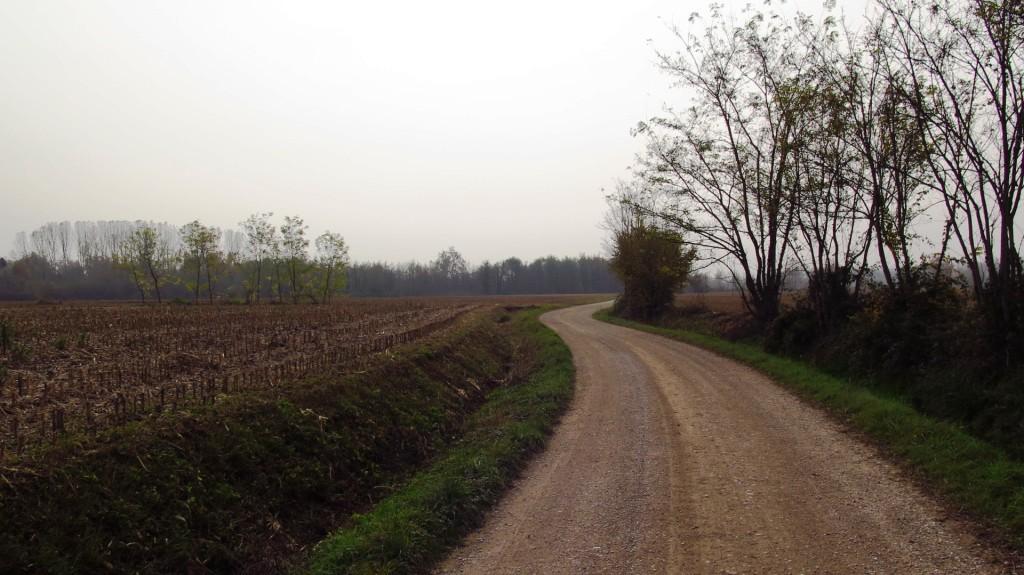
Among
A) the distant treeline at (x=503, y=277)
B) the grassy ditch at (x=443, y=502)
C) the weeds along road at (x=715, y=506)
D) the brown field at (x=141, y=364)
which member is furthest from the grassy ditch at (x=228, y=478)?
the distant treeline at (x=503, y=277)

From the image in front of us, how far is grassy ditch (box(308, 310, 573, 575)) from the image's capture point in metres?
5.64

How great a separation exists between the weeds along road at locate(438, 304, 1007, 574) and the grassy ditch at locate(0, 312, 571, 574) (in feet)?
3.29

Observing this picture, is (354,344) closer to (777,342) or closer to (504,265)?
(777,342)

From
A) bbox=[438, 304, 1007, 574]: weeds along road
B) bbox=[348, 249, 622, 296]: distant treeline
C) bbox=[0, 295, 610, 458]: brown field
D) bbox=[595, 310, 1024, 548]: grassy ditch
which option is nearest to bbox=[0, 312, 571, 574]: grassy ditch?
bbox=[0, 295, 610, 458]: brown field

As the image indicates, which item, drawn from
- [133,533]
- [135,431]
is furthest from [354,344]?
[133,533]

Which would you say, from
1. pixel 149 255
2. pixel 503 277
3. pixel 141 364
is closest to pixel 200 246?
pixel 149 255

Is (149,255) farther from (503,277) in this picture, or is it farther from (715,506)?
(503,277)

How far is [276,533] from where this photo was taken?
6613 millimetres

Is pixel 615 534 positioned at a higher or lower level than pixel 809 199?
lower

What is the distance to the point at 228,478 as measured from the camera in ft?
23.0

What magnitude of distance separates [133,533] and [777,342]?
18.3m

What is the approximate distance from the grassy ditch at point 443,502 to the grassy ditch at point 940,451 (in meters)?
5.11

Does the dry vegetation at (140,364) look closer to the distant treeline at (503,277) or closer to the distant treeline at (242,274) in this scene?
the distant treeline at (242,274)

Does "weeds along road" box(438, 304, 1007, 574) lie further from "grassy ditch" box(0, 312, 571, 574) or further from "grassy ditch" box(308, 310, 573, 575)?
"grassy ditch" box(0, 312, 571, 574)
